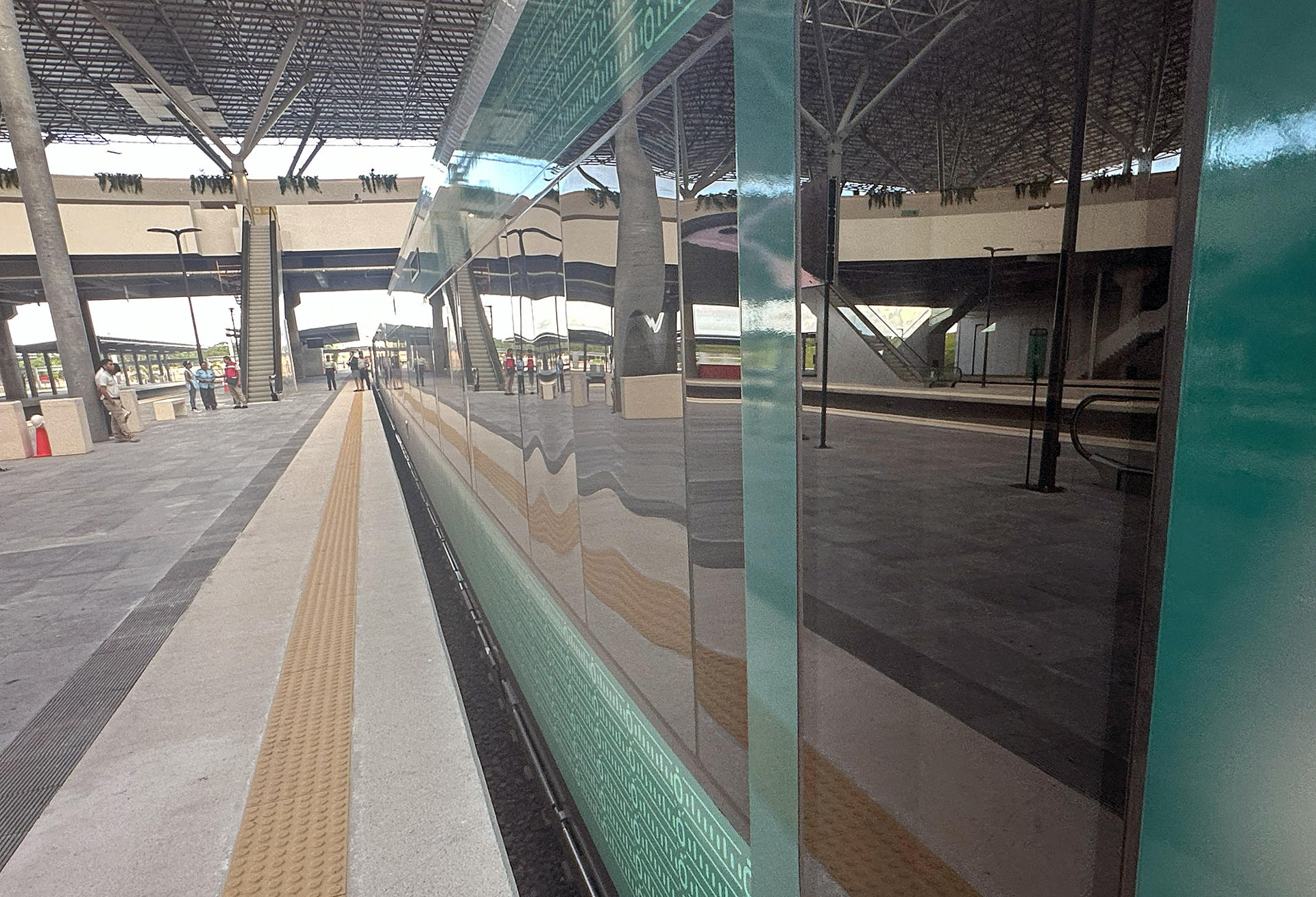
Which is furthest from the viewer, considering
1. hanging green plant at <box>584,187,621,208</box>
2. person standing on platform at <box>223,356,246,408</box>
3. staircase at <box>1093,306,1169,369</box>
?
person standing on platform at <box>223,356,246,408</box>

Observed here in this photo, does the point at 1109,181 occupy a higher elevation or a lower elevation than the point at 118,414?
higher

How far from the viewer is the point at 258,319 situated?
26344 millimetres

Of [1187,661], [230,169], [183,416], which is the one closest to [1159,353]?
[1187,661]

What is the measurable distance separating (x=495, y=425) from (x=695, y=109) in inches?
99.4

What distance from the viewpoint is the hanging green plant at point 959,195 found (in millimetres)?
813

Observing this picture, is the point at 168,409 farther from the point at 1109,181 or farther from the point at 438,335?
the point at 1109,181

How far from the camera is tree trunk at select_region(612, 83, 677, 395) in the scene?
135 centimetres

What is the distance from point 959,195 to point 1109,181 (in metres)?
0.18

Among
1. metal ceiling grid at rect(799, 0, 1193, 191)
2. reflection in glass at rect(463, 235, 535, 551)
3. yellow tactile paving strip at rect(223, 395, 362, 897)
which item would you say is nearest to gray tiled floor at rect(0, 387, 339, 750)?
yellow tactile paving strip at rect(223, 395, 362, 897)

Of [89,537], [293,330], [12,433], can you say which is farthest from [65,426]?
[293,330]

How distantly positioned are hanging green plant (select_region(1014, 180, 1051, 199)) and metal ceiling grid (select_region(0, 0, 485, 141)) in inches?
1116

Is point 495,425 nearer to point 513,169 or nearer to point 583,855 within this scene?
point 513,169

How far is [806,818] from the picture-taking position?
42.7 inches

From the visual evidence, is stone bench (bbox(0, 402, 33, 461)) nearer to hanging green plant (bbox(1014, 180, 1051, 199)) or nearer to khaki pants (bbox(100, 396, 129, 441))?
khaki pants (bbox(100, 396, 129, 441))
